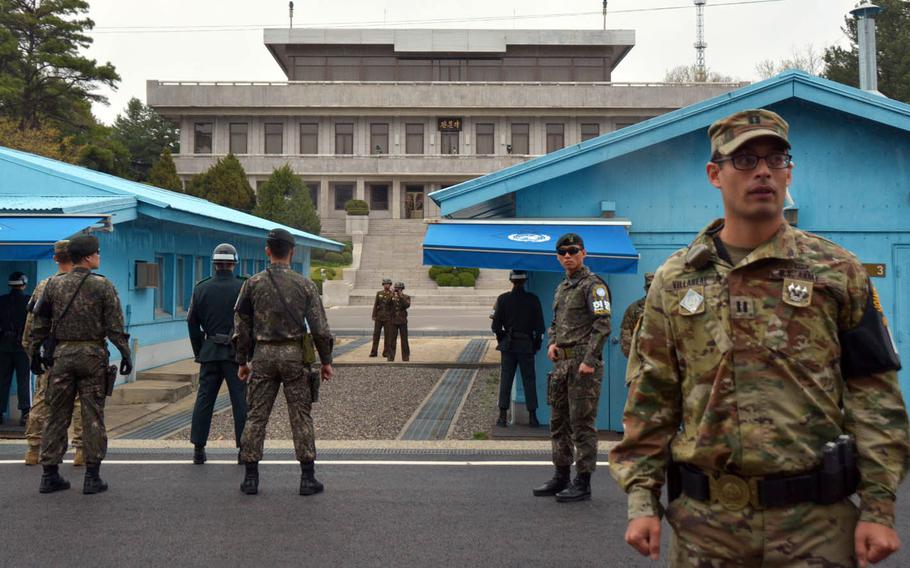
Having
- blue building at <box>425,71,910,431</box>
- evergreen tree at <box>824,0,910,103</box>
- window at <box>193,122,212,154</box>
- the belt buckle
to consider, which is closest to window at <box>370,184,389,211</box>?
window at <box>193,122,212,154</box>

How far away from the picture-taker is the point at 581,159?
383 inches

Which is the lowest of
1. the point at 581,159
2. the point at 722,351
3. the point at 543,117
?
the point at 722,351

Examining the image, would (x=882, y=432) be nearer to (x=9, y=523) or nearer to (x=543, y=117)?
(x=9, y=523)

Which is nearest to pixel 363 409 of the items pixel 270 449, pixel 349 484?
pixel 270 449

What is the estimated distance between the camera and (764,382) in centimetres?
255

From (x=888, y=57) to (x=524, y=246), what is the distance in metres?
45.6

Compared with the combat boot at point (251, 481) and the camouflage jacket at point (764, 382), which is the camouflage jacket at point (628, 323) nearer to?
the combat boot at point (251, 481)

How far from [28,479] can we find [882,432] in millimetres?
7024

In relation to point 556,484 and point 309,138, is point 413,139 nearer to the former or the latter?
point 309,138

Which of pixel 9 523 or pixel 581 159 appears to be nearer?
pixel 9 523

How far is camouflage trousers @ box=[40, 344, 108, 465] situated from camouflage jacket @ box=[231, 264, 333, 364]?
125 centimetres

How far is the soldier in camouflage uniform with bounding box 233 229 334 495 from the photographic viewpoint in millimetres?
6504

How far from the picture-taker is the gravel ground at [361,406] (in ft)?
32.2

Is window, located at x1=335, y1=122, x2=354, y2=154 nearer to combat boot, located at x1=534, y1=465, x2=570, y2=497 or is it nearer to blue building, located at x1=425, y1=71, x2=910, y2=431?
blue building, located at x1=425, y1=71, x2=910, y2=431
